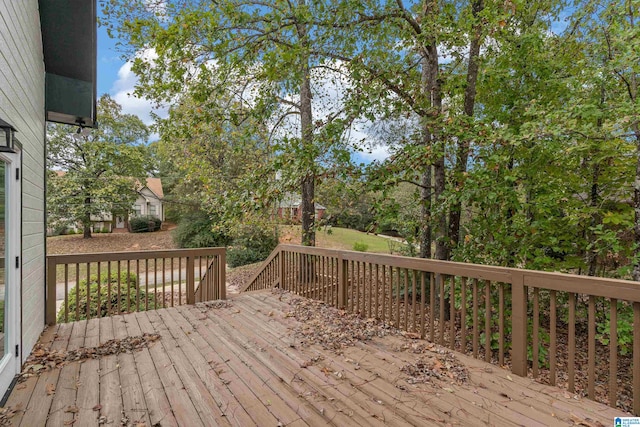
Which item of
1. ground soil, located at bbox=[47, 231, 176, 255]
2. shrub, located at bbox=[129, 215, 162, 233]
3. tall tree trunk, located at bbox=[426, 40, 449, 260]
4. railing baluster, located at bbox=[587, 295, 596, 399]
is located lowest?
ground soil, located at bbox=[47, 231, 176, 255]

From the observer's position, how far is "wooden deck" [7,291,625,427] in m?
2.07

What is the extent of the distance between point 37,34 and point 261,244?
32.2 feet

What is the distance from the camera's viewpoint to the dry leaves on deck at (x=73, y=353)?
9.06 feet

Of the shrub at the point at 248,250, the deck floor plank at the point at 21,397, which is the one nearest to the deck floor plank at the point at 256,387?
the deck floor plank at the point at 21,397

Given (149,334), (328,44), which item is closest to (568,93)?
(328,44)

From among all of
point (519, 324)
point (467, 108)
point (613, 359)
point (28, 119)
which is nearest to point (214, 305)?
point (28, 119)

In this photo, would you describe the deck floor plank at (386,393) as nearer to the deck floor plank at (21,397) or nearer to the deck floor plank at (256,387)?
the deck floor plank at (256,387)

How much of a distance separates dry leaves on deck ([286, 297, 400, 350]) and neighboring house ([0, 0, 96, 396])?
251cm

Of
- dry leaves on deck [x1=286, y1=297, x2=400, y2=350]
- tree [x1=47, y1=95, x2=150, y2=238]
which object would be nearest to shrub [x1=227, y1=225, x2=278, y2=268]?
tree [x1=47, y1=95, x2=150, y2=238]

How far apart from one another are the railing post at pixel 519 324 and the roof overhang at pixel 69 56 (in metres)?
5.61

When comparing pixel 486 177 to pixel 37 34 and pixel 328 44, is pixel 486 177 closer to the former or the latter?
pixel 328 44

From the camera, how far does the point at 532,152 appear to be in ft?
13.2

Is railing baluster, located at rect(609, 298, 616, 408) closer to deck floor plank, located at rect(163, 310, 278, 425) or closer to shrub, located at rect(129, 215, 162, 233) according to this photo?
deck floor plank, located at rect(163, 310, 278, 425)

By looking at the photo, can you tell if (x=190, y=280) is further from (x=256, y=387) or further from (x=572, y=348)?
(x=572, y=348)
